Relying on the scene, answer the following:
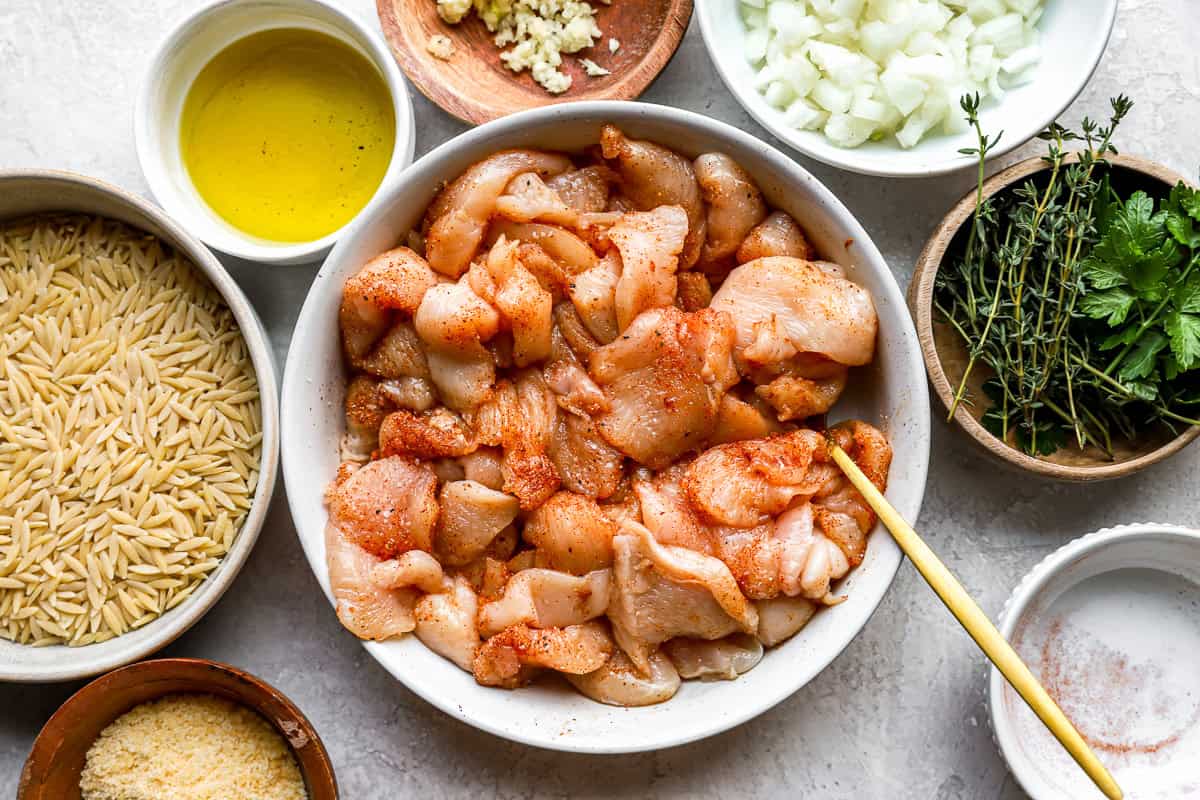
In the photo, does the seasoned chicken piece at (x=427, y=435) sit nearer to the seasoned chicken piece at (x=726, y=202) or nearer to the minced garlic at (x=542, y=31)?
the seasoned chicken piece at (x=726, y=202)

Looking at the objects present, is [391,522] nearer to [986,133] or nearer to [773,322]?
[773,322]

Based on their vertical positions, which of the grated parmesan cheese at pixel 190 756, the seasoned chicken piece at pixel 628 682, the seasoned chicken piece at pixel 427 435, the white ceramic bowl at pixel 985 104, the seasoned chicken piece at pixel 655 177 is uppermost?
the white ceramic bowl at pixel 985 104

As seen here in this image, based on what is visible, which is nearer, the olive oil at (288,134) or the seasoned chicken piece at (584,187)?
the seasoned chicken piece at (584,187)

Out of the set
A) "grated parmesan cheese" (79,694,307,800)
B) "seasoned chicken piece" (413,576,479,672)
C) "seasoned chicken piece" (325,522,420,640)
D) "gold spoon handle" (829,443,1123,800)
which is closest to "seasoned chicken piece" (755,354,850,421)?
"gold spoon handle" (829,443,1123,800)

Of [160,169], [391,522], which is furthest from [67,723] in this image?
[160,169]

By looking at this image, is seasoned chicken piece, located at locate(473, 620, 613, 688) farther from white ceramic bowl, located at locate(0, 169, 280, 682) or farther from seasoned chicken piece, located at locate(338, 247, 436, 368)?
seasoned chicken piece, located at locate(338, 247, 436, 368)

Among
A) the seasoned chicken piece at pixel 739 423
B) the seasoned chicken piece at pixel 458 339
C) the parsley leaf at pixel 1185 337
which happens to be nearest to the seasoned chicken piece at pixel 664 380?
the seasoned chicken piece at pixel 739 423
